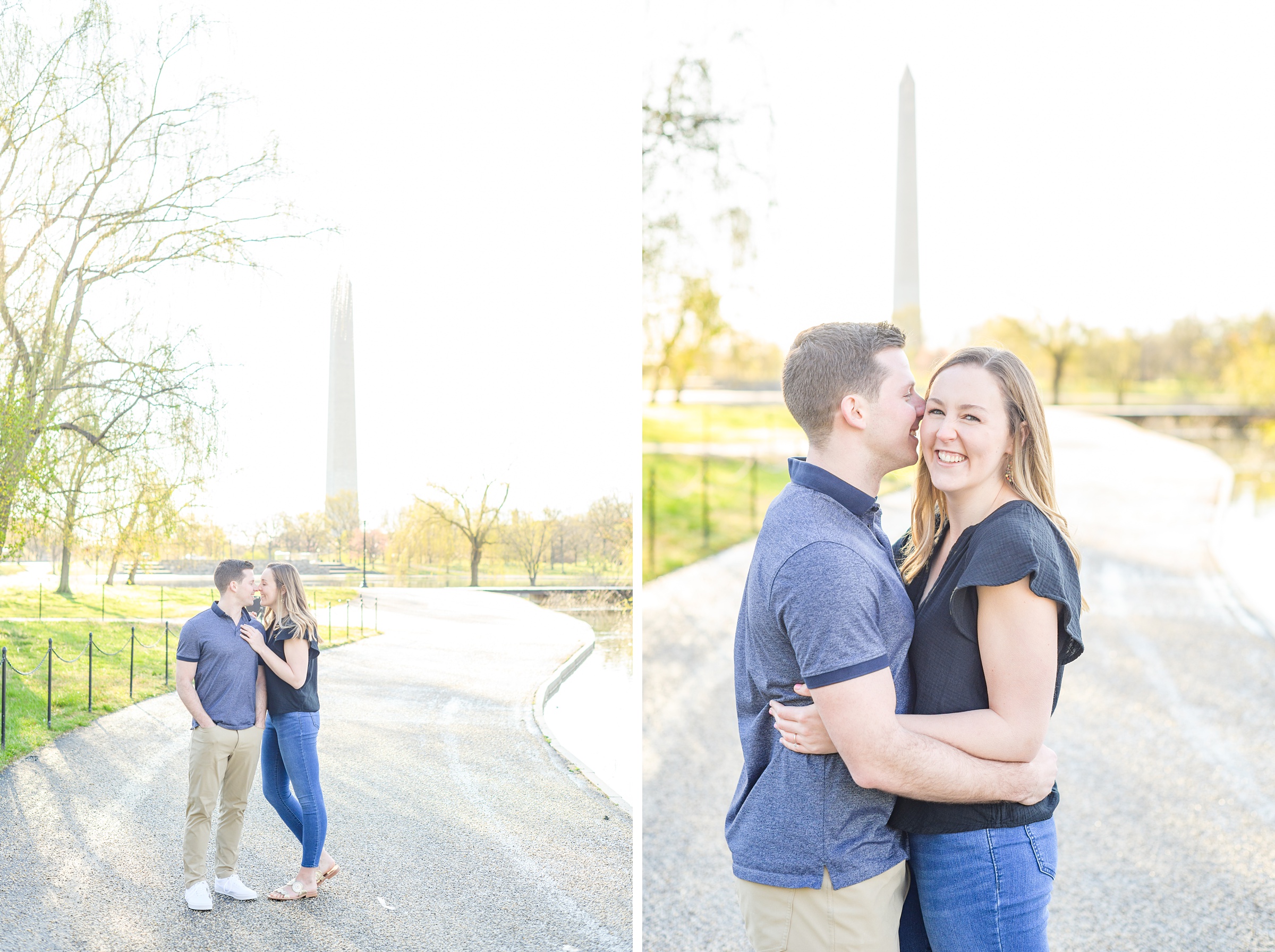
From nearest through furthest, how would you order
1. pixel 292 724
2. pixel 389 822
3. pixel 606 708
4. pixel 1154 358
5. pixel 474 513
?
pixel 292 724, pixel 389 822, pixel 474 513, pixel 606 708, pixel 1154 358

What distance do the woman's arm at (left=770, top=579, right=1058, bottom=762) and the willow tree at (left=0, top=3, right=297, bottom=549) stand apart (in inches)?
82.2

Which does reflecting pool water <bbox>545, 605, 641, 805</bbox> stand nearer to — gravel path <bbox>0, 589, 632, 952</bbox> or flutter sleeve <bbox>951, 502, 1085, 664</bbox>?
gravel path <bbox>0, 589, 632, 952</bbox>

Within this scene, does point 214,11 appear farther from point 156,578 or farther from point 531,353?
point 156,578

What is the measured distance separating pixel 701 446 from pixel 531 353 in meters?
9.04

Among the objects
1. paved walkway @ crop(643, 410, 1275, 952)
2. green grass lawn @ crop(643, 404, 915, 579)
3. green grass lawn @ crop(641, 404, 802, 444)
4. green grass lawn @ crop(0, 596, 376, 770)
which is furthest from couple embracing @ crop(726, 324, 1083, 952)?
green grass lawn @ crop(641, 404, 802, 444)

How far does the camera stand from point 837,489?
4.56 ft

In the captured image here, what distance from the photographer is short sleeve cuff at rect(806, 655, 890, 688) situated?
122 centimetres

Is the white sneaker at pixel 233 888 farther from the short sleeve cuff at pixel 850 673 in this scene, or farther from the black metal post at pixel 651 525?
the black metal post at pixel 651 525

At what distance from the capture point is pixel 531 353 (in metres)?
2.65

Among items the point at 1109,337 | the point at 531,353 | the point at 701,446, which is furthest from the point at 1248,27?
the point at 531,353

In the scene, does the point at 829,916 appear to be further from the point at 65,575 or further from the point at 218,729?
the point at 65,575

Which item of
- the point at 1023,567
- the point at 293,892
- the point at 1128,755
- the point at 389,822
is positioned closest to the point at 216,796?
the point at 293,892

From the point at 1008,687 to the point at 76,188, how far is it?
8.12ft

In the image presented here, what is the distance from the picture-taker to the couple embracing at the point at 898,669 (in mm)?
1265
